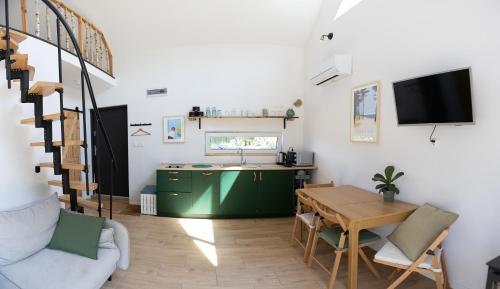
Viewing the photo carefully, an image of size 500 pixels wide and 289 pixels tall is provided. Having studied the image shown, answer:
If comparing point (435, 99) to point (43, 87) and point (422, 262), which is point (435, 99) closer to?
point (422, 262)

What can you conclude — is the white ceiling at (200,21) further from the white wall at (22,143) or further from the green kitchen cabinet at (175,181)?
the green kitchen cabinet at (175,181)

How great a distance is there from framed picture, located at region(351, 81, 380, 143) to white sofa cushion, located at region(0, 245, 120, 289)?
310 centimetres

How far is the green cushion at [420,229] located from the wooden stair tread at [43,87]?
3.32 meters

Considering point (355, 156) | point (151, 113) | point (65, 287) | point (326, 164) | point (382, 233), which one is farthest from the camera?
point (151, 113)

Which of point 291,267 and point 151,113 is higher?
point 151,113

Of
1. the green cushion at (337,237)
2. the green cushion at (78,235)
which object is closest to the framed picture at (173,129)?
the green cushion at (78,235)

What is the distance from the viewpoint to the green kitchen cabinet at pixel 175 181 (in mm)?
3758

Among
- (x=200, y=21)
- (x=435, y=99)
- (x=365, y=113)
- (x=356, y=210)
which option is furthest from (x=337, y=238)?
(x=200, y=21)

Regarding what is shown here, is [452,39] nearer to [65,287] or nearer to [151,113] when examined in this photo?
[65,287]

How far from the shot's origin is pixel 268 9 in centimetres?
384

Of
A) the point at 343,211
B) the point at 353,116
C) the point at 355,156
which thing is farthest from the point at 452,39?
the point at 343,211

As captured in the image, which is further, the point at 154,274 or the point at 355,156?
the point at 355,156

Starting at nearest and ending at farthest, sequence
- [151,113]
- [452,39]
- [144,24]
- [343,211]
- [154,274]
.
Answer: [452,39]
[343,211]
[154,274]
[144,24]
[151,113]

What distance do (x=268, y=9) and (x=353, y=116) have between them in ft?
7.94
